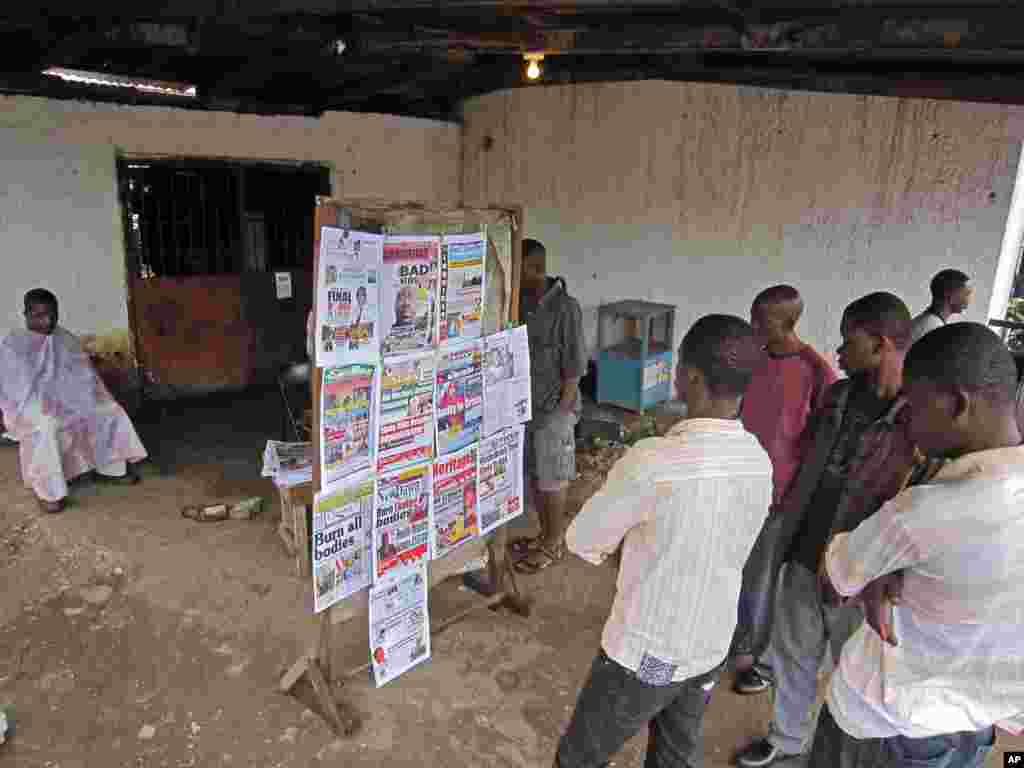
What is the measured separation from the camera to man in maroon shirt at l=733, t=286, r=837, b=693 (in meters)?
2.58

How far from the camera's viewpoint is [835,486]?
2.36 m

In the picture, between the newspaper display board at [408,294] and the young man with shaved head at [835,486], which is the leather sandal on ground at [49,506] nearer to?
the newspaper display board at [408,294]

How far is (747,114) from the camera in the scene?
6.17 metres

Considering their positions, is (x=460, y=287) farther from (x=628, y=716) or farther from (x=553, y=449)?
(x=628, y=716)

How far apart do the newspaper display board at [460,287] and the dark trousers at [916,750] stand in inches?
71.7

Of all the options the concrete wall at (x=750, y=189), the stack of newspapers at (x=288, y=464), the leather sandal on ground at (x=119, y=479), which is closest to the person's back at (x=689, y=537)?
the stack of newspapers at (x=288, y=464)

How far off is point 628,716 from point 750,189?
5516 millimetres

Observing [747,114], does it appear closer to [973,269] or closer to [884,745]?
[973,269]

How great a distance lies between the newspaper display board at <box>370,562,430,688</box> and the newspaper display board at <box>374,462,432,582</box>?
2.4 inches

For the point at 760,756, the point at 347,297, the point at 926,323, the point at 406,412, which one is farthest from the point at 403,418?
the point at 926,323

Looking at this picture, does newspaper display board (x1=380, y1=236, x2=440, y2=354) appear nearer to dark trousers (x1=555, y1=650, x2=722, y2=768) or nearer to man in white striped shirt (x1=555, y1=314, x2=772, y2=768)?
man in white striped shirt (x1=555, y1=314, x2=772, y2=768)

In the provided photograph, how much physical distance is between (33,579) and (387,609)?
229 cm

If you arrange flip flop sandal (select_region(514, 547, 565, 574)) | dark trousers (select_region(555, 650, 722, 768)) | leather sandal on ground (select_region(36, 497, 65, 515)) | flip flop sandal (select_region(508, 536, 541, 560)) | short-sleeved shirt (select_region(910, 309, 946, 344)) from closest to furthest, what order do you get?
dark trousers (select_region(555, 650, 722, 768)) → short-sleeved shirt (select_region(910, 309, 946, 344)) → flip flop sandal (select_region(514, 547, 565, 574)) → flip flop sandal (select_region(508, 536, 541, 560)) → leather sandal on ground (select_region(36, 497, 65, 515))

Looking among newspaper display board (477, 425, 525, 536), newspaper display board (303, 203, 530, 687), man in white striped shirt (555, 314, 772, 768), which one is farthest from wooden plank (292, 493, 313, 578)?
man in white striped shirt (555, 314, 772, 768)
